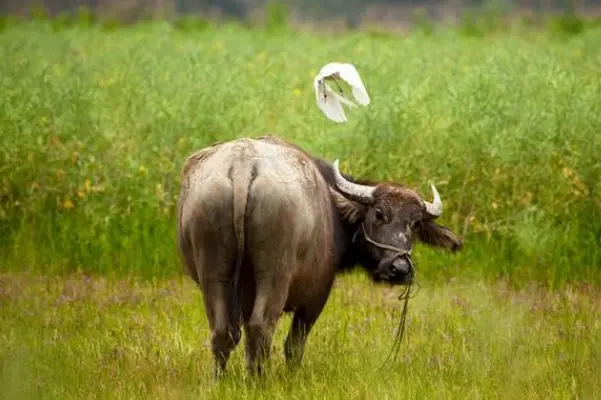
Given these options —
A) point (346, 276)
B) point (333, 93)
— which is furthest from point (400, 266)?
point (346, 276)

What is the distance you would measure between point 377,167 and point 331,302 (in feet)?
6.88

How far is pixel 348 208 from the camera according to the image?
25.5 ft

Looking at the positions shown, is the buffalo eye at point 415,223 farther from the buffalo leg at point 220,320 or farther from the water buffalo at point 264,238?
the buffalo leg at point 220,320

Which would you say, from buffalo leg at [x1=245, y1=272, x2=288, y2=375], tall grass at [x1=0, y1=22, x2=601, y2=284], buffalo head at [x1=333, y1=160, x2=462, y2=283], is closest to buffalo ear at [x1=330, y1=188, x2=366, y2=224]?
buffalo head at [x1=333, y1=160, x2=462, y2=283]

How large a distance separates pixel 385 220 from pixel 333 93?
1.20m

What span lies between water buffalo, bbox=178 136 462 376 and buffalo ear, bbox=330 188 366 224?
90mm

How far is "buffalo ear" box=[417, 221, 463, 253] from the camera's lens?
7.98 meters

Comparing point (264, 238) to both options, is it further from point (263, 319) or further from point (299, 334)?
point (299, 334)

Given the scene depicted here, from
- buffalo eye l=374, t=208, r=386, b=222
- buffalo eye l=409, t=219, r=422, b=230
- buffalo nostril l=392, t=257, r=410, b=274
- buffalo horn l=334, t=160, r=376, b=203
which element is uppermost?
buffalo horn l=334, t=160, r=376, b=203

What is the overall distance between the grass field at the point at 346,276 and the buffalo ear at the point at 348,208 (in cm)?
90

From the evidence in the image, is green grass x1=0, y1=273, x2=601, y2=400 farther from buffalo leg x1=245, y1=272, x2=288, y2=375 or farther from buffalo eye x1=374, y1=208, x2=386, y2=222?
buffalo eye x1=374, y1=208, x2=386, y2=222

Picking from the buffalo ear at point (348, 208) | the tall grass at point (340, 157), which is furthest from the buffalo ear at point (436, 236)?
the tall grass at point (340, 157)

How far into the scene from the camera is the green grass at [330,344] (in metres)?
→ 6.90

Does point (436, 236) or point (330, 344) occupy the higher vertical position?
point (436, 236)
